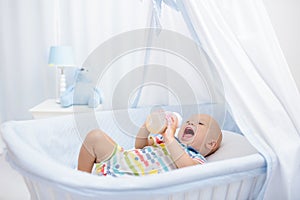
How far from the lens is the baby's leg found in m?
A: 1.61

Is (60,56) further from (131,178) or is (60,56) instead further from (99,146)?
(131,178)

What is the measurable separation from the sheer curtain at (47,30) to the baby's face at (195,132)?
1.63 m

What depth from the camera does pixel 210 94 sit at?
2059 millimetres

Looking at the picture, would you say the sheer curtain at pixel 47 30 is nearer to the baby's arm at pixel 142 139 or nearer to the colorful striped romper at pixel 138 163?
the baby's arm at pixel 142 139

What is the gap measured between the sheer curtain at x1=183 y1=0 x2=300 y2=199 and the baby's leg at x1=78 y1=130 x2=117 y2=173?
55cm

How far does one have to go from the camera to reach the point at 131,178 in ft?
3.54

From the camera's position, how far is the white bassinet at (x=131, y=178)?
1.04 metres

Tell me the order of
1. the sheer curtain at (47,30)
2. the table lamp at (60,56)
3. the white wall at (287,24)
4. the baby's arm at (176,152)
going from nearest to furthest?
the baby's arm at (176,152) → the white wall at (287,24) → the table lamp at (60,56) → the sheer curtain at (47,30)

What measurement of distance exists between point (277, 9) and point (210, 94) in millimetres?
876

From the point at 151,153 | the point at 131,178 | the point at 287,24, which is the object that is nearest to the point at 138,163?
the point at 151,153

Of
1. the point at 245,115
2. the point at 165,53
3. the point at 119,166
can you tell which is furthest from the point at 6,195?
the point at 245,115

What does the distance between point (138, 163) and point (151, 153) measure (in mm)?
96

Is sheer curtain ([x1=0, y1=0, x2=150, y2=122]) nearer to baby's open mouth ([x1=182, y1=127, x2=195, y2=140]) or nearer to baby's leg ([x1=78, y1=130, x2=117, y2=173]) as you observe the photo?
baby's open mouth ([x1=182, y1=127, x2=195, y2=140])

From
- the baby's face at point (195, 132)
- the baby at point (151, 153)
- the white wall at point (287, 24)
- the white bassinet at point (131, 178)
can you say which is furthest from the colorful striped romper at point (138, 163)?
the white wall at point (287, 24)
